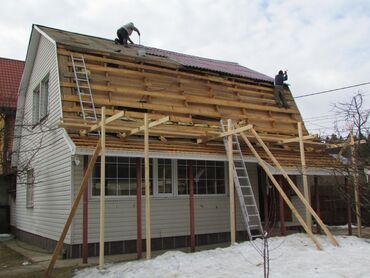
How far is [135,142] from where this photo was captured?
11031mm

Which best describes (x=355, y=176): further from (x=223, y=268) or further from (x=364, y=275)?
(x=223, y=268)

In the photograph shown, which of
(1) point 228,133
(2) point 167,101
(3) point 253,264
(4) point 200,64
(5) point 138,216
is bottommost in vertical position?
(3) point 253,264

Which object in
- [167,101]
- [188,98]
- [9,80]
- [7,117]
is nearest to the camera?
[167,101]

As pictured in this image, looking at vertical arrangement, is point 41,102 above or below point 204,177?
above

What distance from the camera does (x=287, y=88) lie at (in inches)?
664

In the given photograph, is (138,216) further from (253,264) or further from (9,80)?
(9,80)

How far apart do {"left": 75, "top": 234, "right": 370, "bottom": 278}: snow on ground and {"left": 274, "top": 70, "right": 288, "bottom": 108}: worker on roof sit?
6.98 metres

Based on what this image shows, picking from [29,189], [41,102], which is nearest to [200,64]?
[41,102]

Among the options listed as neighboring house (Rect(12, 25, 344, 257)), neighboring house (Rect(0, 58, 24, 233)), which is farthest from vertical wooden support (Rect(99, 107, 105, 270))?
neighboring house (Rect(0, 58, 24, 233))

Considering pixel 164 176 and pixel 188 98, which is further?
pixel 188 98

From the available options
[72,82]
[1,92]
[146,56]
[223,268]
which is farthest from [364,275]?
[1,92]

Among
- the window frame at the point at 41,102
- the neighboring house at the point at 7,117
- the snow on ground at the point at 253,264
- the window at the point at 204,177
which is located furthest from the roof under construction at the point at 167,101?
the neighboring house at the point at 7,117

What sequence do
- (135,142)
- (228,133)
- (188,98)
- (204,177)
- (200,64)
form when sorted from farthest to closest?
(200,64) < (188,98) < (204,177) < (228,133) < (135,142)

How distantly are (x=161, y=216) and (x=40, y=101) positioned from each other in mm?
6021
